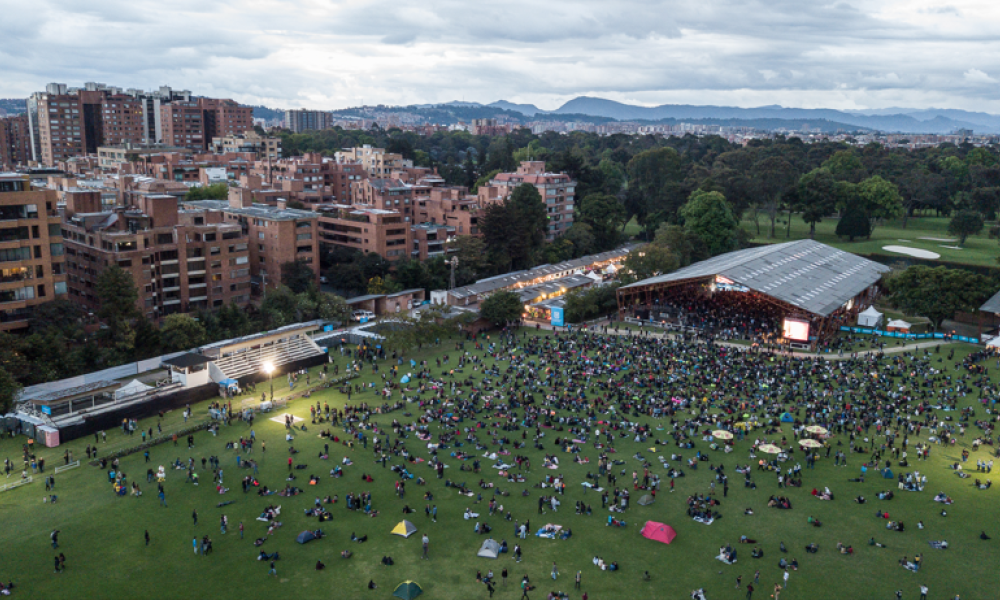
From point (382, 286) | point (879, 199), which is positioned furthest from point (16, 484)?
point (879, 199)

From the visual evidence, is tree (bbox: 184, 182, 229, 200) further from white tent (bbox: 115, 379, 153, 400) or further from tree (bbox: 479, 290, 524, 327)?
white tent (bbox: 115, 379, 153, 400)

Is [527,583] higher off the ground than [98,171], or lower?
lower

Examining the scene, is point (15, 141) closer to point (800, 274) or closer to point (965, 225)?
point (800, 274)

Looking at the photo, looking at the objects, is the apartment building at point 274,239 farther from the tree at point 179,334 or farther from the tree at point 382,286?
the tree at point 179,334

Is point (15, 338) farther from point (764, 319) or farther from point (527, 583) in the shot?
point (764, 319)

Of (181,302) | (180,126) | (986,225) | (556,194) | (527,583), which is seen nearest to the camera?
(527,583)

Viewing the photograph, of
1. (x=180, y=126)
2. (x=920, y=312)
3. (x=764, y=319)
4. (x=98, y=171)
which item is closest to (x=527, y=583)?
(x=764, y=319)

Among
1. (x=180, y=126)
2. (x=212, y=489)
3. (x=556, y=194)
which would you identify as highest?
(x=180, y=126)
